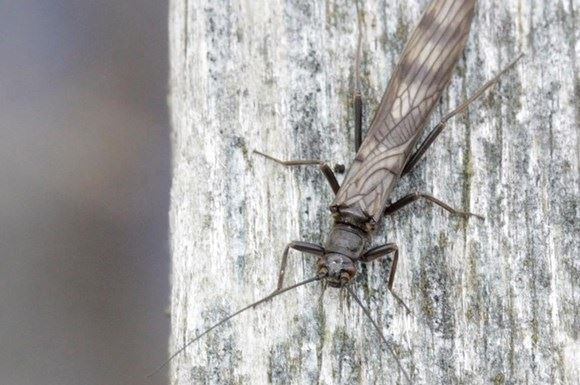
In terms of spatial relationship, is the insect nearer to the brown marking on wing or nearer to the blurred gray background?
the brown marking on wing

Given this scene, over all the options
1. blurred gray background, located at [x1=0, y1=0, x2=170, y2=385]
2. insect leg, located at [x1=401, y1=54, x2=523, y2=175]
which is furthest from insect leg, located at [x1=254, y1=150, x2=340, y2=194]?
blurred gray background, located at [x1=0, y1=0, x2=170, y2=385]

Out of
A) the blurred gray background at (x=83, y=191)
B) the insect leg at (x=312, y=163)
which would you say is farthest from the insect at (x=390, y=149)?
the blurred gray background at (x=83, y=191)

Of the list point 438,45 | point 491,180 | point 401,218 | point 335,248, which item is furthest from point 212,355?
point 438,45

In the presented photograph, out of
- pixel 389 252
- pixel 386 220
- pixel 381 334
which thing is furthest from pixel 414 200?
pixel 381 334

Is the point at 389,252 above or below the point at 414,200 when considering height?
below

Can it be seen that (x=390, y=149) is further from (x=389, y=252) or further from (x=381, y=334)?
(x=381, y=334)

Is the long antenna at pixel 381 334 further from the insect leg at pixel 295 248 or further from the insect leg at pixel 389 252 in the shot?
the insect leg at pixel 295 248
